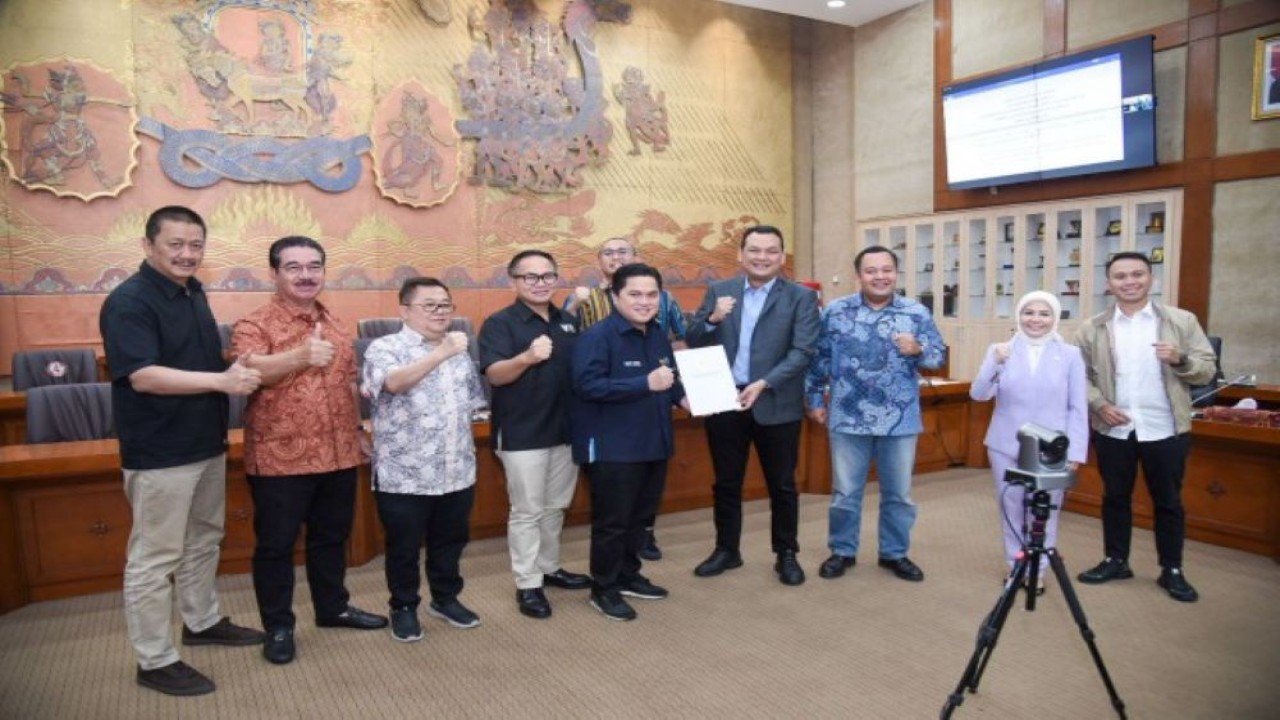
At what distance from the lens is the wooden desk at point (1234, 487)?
3.89 m

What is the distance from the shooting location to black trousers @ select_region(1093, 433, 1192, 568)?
3359 mm

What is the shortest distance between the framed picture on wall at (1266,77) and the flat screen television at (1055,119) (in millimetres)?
697

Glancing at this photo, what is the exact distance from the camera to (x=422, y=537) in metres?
3.05

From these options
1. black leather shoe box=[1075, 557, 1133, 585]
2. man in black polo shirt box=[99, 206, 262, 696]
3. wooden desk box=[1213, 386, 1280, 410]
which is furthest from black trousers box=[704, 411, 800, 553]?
Result: wooden desk box=[1213, 386, 1280, 410]

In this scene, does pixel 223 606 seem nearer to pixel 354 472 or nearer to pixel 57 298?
pixel 354 472

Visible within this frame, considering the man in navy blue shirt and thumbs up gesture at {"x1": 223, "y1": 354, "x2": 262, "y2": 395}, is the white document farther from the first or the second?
thumbs up gesture at {"x1": 223, "y1": 354, "x2": 262, "y2": 395}

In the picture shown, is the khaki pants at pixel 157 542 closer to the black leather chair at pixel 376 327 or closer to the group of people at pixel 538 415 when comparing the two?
the group of people at pixel 538 415

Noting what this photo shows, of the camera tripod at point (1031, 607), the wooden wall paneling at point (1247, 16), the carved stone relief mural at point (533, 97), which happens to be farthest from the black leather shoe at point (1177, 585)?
the carved stone relief mural at point (533, 97)

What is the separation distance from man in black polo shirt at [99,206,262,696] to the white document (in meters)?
1.63

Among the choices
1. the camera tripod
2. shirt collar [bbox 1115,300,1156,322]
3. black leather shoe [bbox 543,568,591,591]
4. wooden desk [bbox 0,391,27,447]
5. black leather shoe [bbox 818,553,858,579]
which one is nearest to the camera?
the camera tripod

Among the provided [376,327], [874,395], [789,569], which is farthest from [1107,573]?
[376,327]

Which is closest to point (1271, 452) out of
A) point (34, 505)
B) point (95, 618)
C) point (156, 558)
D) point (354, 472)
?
point (354, 472)

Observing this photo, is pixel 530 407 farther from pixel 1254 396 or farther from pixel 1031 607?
pixel 1254 396

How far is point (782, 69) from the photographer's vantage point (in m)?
9.92
